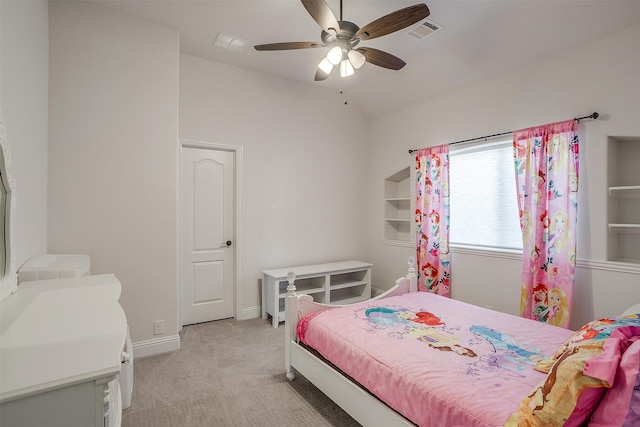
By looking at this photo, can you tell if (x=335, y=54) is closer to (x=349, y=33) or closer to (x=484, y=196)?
(x=349, y=33)

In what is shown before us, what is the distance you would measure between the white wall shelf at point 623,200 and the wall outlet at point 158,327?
3.95 m

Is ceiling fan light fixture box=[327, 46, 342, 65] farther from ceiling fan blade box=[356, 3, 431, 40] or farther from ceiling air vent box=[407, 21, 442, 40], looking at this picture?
ceiling air vent box=[407, 21, 442, 40]

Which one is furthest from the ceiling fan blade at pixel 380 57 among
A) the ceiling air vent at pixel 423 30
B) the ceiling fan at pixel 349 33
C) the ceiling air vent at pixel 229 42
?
the ceiling air vent at pixel 229 42

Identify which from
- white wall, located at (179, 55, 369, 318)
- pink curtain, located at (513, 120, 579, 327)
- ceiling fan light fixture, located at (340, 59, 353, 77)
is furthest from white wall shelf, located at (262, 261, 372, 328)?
ceiling fan light fixture, located at (340, 59, 353, 77)

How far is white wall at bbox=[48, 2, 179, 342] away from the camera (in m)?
2.56

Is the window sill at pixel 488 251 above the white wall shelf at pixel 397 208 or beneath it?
beneath

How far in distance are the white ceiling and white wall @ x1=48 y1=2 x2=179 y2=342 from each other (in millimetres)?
276

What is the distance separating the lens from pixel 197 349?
9.99 feet

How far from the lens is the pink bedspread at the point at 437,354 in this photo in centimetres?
135

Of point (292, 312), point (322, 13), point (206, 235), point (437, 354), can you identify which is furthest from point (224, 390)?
point (322, 13)

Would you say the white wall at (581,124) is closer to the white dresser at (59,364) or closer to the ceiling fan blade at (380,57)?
the ceiling fan blade at (380,57)

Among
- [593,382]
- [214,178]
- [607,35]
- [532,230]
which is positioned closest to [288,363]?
[593,382]

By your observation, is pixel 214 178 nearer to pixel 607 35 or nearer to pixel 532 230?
pixel 532 230

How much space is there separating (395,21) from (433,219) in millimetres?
2533
